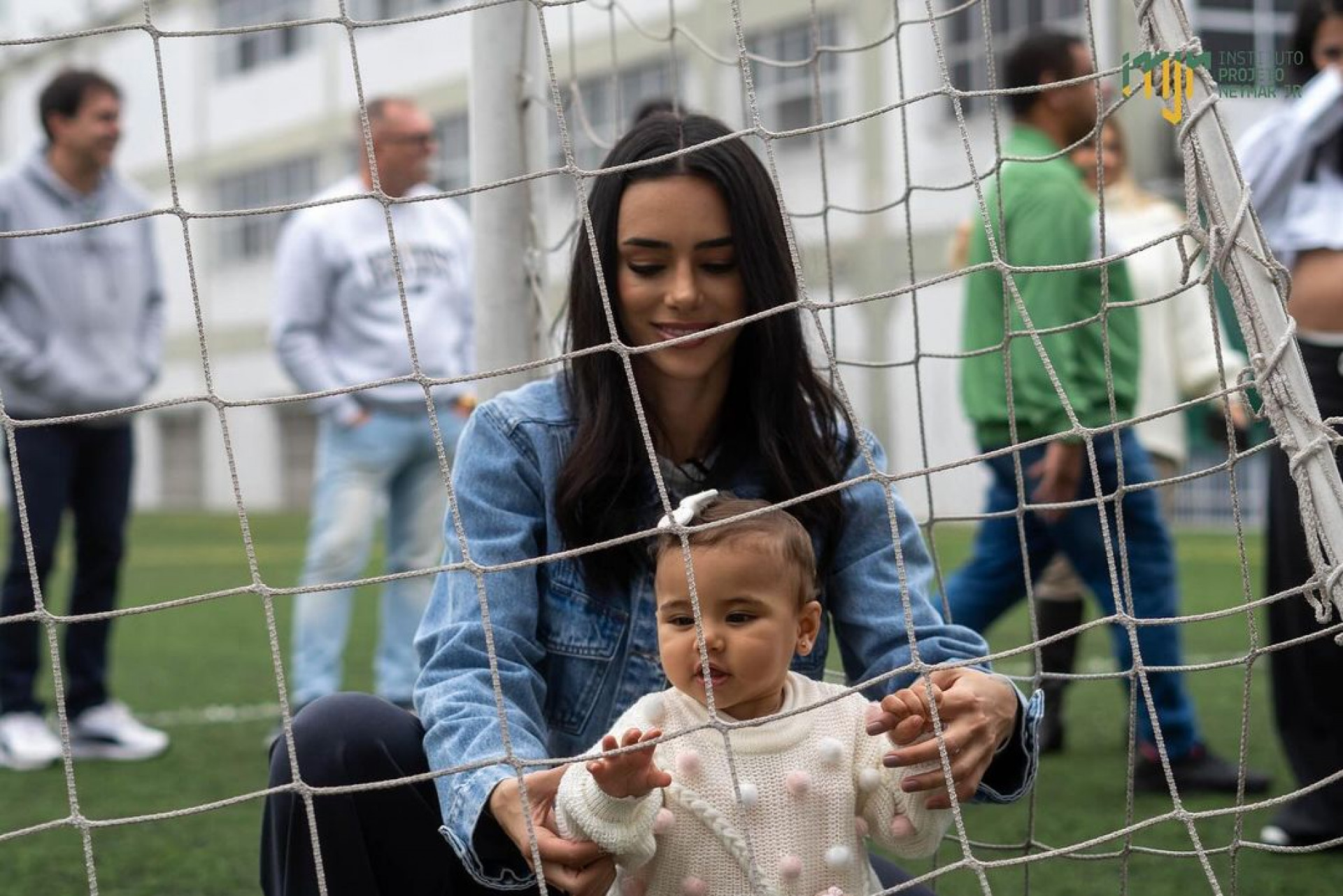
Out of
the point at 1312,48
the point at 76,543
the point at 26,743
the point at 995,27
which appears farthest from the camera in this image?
the point at 995,27

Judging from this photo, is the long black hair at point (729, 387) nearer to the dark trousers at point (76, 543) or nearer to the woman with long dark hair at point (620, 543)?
the woman with long dark hair at point (620, 543)

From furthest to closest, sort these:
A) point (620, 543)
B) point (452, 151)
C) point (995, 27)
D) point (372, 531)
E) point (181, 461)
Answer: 1. point (181, 461)
2. point (452, 151)
3. point (995, 27)
4. point (372, 531)
5. point (620, 543)

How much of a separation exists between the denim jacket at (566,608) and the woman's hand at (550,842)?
0.12 metres

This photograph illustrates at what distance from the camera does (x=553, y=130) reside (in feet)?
20.9

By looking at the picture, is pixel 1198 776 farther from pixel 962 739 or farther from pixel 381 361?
pixel 381 361

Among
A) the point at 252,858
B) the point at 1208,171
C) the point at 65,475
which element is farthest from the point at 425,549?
the point at 1208,171

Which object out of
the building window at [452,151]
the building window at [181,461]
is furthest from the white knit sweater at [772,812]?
the building window at [181,461]

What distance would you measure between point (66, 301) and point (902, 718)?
2.83 m

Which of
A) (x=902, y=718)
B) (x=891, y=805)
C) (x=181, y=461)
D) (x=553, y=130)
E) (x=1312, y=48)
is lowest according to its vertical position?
(x=181, y=461)

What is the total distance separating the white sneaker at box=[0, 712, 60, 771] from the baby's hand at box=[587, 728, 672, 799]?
2528mm

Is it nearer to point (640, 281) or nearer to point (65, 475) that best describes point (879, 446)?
point (640, 281)

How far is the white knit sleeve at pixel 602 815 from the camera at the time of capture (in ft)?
5.00

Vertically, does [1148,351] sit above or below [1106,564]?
above

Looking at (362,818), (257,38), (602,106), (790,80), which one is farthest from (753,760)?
(257,38)
